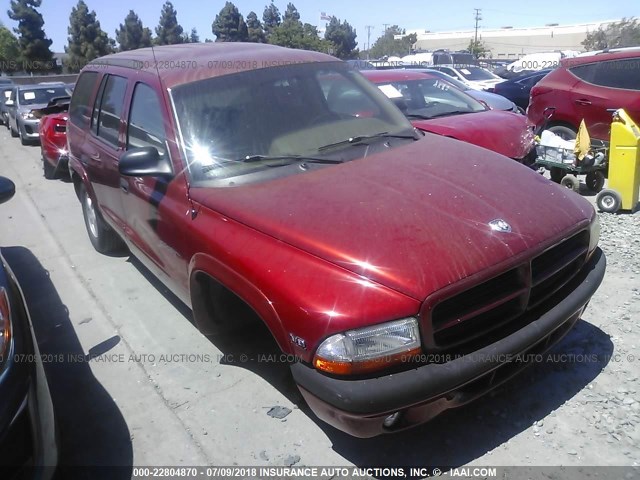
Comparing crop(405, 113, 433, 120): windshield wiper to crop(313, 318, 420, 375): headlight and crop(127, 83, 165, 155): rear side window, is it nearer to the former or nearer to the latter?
crop(127, 83, 165, 155): rear side window

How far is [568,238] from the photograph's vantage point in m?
2.72

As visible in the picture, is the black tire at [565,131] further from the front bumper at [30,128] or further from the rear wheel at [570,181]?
the front bumper at [30,128]

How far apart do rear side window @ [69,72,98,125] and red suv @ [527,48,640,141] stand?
6.56m

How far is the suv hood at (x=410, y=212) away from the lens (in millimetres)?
2311

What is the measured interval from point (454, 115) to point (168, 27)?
56.9 metres

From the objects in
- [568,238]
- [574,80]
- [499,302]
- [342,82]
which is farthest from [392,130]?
[574,80]

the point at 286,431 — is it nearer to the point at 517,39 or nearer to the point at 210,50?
the point at 210,50

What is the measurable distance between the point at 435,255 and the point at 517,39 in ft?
360

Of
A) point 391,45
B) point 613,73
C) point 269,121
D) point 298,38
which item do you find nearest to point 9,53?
point 298,38

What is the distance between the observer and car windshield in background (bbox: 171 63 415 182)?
314cm

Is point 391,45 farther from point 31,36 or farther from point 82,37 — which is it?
point 31,36

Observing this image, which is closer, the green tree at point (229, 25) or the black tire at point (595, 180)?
the black tire at point (595, 180)

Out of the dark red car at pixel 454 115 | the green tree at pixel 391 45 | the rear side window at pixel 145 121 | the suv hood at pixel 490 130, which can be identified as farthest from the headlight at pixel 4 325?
the green tree at pixel 391 45

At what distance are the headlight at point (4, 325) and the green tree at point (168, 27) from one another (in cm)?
5840
